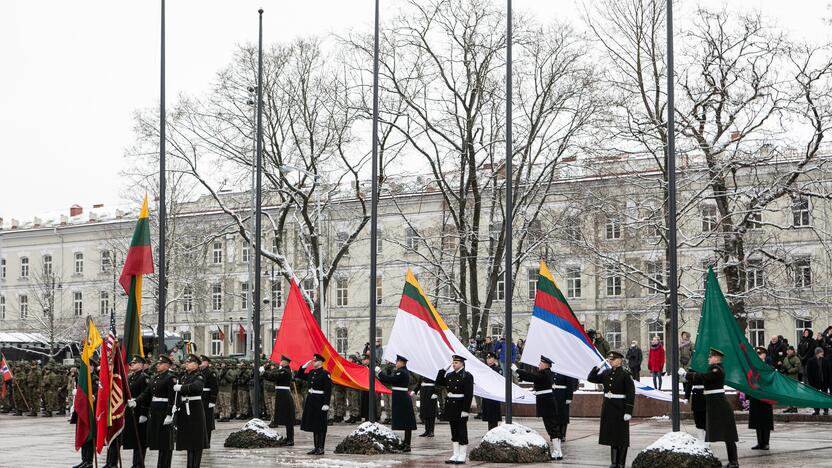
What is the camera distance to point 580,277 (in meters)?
58.2

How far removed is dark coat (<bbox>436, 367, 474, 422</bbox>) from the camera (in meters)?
17.9

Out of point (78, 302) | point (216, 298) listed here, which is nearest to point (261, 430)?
point (216, 298)

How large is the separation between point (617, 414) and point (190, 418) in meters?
6.38

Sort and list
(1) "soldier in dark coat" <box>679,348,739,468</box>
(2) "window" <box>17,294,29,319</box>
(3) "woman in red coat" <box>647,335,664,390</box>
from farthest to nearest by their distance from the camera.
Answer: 1. (2) "window" <box>17,294,29,319</box>
2. (3) "woman in red coat" <box>647,335,664,390</box>
3. (1) "soldier in dark coat" <box>679,348,739,468</box>

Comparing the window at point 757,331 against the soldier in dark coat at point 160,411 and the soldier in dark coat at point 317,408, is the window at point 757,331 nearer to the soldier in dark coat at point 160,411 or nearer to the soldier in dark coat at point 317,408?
the soldier in dark coat at point 317,408

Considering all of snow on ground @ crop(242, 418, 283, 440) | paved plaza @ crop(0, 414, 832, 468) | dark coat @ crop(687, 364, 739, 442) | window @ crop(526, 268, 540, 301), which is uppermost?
window @ crop(526, 268, 540, 301)

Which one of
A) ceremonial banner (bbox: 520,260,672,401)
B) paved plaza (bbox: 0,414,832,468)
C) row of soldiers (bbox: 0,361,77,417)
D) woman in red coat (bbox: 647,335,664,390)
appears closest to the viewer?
paved plaza (bbox: 0,414,832,468)

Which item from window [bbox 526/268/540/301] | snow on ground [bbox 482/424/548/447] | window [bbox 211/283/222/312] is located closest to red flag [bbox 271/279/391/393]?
snow on ground [bbox 482/424/548/447]

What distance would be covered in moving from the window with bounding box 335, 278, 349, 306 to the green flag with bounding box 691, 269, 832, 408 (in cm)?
5192

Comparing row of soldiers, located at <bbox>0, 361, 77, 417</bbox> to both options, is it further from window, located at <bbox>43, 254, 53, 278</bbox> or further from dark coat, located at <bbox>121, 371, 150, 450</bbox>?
window, located at <bbox>43, 254, 53, 278</bbox>

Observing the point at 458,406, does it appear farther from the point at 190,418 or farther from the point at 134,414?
the point at 134,414

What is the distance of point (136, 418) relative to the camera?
17.3m

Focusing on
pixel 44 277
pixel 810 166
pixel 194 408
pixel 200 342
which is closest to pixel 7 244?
pixel 44 277

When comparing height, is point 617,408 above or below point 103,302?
below
